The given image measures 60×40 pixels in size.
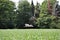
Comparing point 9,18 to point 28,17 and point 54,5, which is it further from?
point 54,5

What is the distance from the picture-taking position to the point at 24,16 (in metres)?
34.8

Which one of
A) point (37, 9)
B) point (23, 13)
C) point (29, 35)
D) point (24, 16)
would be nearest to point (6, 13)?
point (24, 16)

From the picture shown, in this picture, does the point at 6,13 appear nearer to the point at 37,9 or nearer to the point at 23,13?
the point at 23,13

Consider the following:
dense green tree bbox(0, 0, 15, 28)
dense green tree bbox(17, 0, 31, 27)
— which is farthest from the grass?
dense green tree bbox(17, 0, 31, 27)

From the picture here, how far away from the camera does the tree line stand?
32062 millimetres

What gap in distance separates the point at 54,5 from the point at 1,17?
417 inches

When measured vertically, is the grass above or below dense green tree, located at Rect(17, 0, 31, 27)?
above

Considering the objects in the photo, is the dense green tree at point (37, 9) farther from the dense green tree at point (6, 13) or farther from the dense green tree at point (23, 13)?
the dense green tree at point (6, 13)

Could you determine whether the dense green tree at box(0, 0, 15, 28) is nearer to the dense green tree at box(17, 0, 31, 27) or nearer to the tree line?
the tree line

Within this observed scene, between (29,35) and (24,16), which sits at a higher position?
(29,35)

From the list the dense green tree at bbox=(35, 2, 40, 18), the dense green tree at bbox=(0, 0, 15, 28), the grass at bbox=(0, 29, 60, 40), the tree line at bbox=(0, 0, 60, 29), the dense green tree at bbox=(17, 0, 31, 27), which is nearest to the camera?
the grass at bbox=(0, 29, 60, 40)

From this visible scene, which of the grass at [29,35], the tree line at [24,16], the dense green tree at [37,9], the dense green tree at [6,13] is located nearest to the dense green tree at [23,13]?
the tree line at [24,16]

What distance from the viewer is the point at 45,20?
110ft

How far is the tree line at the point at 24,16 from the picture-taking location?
32.1m
